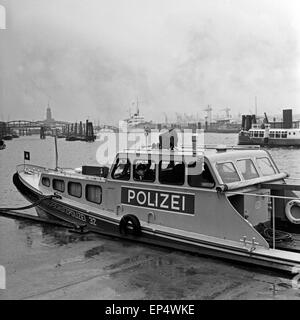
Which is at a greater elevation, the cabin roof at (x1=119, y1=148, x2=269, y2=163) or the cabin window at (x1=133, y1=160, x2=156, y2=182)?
the cabin roof at (x1=119, y1=148, x2=269, y2=163)

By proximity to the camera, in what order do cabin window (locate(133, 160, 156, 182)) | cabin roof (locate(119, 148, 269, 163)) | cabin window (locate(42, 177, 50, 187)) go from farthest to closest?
cabin window (locate(42, 177, 50, 187))
cabin window (locate(133, 160, 156, 182))
cabin roof (locate(119, 148, 269, 163))

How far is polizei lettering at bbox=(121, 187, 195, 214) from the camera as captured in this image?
8875 millimetres

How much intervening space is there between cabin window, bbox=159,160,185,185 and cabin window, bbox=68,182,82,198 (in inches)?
112

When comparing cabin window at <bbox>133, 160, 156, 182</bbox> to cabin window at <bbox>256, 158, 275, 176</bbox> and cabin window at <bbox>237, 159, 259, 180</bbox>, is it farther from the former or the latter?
cabin window at <bbox>256, 158, 275, 176</bbox>

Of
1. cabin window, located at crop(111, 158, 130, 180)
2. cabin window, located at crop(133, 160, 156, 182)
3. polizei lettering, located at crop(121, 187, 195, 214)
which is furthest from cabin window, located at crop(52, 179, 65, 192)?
cabin window, located at crop(133, 160, 156, 182)

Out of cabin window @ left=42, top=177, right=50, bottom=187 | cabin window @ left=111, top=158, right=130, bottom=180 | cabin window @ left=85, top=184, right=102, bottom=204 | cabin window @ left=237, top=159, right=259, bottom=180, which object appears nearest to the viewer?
cabin window @ left=237, top=159, right=259, bottom=180

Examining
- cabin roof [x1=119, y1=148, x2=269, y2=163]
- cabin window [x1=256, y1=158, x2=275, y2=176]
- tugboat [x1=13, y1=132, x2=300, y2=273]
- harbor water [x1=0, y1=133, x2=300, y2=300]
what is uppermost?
cabin roof [x1=119, y1=148, x2=269, y2=163]

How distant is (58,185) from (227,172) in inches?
204

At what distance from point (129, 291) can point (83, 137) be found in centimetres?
12707

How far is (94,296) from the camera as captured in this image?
6.54m

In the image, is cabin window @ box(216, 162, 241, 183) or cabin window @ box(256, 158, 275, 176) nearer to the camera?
cabin window @ box(216, 162, 241, 183)

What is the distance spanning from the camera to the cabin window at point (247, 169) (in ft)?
29.9

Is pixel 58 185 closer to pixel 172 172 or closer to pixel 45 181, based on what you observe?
pixel 45 181
